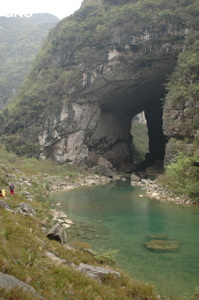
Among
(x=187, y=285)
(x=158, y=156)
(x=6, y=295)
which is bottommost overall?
(x=158, y=156)

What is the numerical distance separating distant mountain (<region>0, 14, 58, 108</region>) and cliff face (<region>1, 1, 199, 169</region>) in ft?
99.5

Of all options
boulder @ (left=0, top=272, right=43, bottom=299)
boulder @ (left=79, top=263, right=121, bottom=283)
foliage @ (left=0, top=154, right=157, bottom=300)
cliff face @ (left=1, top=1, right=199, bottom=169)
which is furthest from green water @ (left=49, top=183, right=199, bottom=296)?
cliff face @ (left=1, top=1, right=199, bottom=169)

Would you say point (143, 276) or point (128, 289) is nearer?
point (128, 289)

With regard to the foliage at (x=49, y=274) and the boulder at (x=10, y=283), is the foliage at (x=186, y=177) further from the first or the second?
the boulder at (x=10, y=283)

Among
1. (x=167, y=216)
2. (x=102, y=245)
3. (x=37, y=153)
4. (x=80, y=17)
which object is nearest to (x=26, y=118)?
(x=37, y=153)

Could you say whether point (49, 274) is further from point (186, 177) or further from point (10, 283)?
point (186, 177)

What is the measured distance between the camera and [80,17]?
167 ft

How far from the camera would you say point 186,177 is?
2328cm

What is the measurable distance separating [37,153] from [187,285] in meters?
38.2

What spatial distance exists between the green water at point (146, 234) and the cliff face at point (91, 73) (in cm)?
2535

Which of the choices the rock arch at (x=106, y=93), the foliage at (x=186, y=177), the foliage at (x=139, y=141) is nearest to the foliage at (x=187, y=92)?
the rock arch at (x=106, y=93)

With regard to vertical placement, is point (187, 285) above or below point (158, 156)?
above

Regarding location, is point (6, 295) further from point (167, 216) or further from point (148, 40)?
point (148, 40)

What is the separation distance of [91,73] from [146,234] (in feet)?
121
